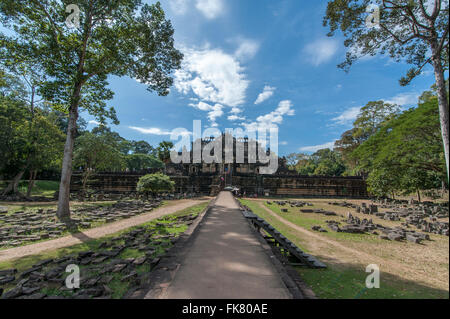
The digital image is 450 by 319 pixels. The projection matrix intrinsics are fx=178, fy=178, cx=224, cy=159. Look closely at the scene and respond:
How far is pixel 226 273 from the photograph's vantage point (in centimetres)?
301

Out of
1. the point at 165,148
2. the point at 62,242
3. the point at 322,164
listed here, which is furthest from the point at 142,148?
the point at 62,242

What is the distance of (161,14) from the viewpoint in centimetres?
973

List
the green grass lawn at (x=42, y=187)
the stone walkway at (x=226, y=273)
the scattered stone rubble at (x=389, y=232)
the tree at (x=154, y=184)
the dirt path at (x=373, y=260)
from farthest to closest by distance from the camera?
the green grass lawn at (x=42, y=187) < the tree at (x=154, y=184) < the scattered stone rubble at (x=389, y=232) < the dirt path at (x=373, y=260) < the stone walkway at (x=226, y=273)

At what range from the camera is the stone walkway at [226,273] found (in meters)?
2.46

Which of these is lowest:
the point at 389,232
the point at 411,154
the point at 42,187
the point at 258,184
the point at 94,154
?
the point at 389,232

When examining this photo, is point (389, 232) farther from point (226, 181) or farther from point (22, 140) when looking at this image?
point (22, 140)

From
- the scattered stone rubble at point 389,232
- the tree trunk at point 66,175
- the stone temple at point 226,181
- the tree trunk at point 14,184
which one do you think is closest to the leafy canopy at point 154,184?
the stone temple at point 226,181

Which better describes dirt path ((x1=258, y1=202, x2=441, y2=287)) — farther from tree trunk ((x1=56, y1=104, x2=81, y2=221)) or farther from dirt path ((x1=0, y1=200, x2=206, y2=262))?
tree trunk ((x1=56, y1=104, x2=81, y2=221))

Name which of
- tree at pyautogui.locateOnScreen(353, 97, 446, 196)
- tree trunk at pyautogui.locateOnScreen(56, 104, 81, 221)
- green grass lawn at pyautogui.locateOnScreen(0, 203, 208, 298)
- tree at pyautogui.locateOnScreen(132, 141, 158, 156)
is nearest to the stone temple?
tree at pyautogui.locateOnScreen(353, 97, 446, 196)

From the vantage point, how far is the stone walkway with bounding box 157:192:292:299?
2.46m

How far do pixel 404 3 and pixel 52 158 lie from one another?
81.6 ft

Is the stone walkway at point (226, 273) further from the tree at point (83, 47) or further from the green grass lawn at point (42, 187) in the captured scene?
the green grass lawn at point (42, 187)
